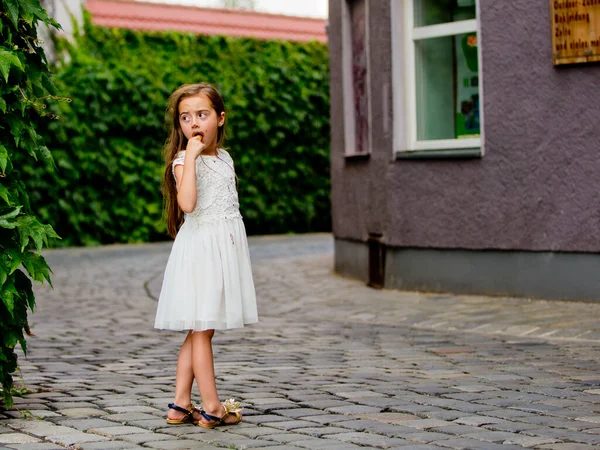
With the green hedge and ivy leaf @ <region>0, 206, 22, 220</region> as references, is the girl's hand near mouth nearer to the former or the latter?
ivy leaf @ <region>0, 206, 22, 220</region>

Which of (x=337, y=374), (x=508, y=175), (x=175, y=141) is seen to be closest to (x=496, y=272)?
(x=508, y=175)

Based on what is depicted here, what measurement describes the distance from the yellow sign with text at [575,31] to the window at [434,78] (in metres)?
1.31

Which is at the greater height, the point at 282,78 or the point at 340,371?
the point at 282,78

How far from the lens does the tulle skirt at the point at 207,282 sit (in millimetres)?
5055

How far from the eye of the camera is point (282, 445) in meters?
4.69

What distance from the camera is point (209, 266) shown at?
5.07 metres

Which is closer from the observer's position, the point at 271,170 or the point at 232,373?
the point at 232,373

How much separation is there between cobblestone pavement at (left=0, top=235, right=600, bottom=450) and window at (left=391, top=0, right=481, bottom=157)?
1.58 meters

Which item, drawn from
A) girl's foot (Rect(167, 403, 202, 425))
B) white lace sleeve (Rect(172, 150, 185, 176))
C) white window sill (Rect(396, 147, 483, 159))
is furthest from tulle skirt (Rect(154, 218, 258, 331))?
white window sill (Rect(396, 147, 483, 159))

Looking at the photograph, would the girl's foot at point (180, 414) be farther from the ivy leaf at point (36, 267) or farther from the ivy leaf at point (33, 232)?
the ivy leaf at point (33, 232)

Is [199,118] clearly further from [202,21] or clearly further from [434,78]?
[202,21]

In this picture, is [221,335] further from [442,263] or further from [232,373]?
[442,263]

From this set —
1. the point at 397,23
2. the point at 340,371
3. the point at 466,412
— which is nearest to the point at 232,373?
the point at 340,371

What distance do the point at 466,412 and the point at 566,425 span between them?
492 millimetres
